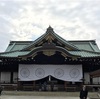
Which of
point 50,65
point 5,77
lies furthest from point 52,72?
point 5,77

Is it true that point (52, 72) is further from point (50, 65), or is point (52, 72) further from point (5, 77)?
point (5, 77)

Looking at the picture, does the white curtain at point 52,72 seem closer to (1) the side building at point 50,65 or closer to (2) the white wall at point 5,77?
(1) the side building at point 50,65

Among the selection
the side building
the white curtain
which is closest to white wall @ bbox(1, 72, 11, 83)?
the side building

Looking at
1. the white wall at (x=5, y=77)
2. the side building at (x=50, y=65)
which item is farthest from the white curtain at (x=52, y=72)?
the white wall at (x=5, y=77)

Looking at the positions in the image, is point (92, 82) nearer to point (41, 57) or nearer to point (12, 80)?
point (41, 57)

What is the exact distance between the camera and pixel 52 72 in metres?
23.9

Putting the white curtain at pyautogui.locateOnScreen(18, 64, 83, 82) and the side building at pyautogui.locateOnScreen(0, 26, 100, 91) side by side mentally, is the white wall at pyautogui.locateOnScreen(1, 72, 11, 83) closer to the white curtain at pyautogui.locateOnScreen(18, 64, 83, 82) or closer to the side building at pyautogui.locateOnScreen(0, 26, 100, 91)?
the side building at pyautogui.locateOnScreen(0, 26, 100, 91)

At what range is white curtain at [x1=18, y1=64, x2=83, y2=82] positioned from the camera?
23.8m

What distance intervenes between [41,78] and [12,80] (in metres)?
3.25

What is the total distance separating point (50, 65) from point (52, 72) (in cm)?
72

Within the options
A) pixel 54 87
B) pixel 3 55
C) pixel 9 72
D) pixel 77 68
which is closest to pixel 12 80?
pixel 9 72

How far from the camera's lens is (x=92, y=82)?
24.4 m

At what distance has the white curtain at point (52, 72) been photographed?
78.0 feet

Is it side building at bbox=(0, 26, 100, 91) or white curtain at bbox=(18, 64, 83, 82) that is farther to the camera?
white curtain at bbox=(18, 64, 83, 82)
